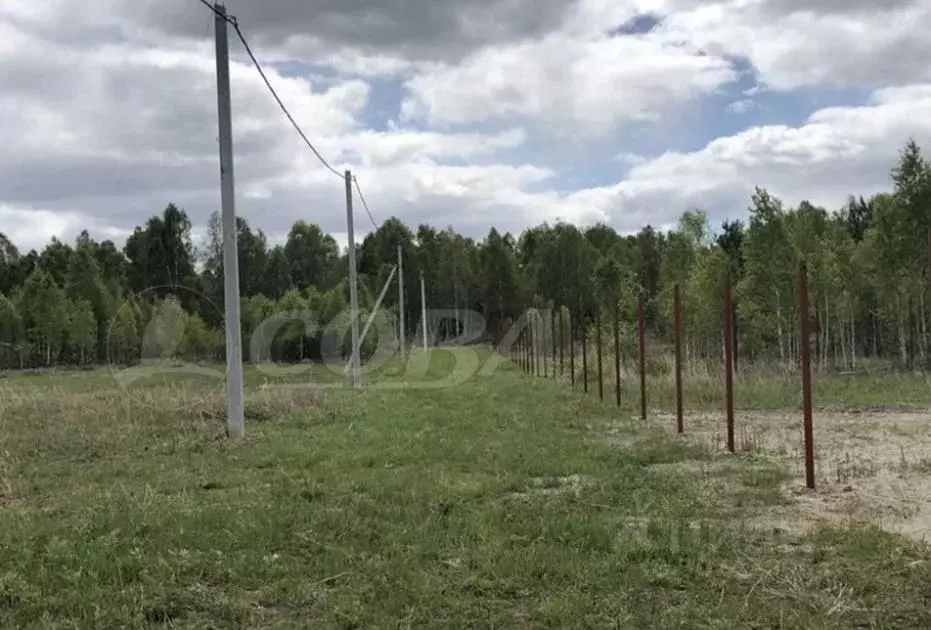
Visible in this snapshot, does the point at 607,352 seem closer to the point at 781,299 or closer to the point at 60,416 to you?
the point at 781,299

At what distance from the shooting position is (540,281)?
203 ft

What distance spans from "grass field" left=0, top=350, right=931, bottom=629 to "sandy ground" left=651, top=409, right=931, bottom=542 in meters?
0.14

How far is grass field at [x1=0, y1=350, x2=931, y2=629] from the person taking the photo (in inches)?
149

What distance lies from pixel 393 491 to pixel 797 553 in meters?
3.01

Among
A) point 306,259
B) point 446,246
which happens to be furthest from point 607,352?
point 306,259

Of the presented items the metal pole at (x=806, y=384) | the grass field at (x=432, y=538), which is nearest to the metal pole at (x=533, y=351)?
the grass field at (x=432, y=538)

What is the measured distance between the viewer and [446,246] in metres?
66.8

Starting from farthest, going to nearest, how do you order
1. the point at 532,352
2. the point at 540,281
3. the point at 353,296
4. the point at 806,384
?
the point at 540,281
the point at 532,352
the point at 353,296
the point at 806,384

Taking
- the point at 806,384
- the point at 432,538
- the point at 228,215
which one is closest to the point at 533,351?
the point at 228,215

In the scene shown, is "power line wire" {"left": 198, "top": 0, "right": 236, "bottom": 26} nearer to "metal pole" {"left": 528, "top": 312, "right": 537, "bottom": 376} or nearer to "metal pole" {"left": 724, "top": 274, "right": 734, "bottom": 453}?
"metal pole" {"left": 724, "top": 274, "right": 734, "bottom": 453}

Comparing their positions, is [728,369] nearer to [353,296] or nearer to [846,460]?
[846,460]

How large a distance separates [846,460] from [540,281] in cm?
5413

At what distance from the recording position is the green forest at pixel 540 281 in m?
26.8

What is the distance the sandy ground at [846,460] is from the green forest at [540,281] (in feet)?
28.5
